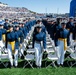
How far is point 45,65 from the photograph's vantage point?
1045 centimetres

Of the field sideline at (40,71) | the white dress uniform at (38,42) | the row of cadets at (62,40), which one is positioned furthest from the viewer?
the row of cadets at (62,40)

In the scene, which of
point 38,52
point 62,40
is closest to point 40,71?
point 38,52

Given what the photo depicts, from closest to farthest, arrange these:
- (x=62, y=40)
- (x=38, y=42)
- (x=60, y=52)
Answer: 1. (x=38, y=42)
2. (x=62, y=40)
3. (x=60, y=52)

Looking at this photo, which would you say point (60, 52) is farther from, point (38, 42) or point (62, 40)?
point (38, 42)

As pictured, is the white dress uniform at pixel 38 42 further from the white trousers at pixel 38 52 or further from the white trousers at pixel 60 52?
the white trousers at pixel 60 52

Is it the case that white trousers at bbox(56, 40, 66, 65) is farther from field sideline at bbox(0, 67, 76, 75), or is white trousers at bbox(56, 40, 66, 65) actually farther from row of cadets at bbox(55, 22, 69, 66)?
field sideline at bbox(0, 67, 76, 75)

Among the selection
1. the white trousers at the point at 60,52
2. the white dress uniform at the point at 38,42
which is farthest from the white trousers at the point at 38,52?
the white trousers at the point at 60,52

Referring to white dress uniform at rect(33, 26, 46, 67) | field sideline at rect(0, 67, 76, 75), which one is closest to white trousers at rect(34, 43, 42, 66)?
white dress uniform at rect(33, 26, 46, 67)

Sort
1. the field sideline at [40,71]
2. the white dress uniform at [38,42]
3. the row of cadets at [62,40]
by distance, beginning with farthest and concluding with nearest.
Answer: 1. the row of cadets at [62,40]
2. the white dress uniform at [38,42]
3. the field sideline at [40,71]

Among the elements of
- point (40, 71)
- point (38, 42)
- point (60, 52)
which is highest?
point (38, 42)

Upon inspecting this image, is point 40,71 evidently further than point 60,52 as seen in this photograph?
No

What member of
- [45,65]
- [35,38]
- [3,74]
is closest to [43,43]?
[35,38]

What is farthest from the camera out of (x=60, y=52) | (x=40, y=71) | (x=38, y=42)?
(x=60, y=52)

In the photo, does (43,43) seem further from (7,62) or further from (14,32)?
(7,62)
